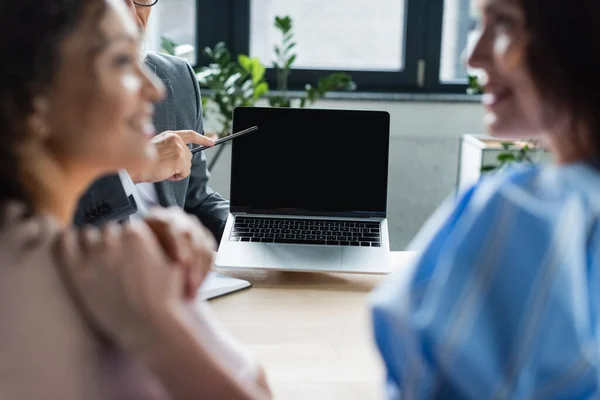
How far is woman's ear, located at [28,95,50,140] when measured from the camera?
0.57 metres

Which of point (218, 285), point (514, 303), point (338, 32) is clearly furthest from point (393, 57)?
point (514, 303)

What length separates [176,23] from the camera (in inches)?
113

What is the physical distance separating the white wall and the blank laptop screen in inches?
52.6

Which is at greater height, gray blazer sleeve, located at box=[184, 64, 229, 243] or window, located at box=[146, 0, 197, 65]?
window, located at box=[146, 0, 197, 65]

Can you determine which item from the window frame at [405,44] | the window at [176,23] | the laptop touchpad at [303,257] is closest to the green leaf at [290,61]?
the window frame at [405,44]

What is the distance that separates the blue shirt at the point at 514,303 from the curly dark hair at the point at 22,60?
1.02 ft

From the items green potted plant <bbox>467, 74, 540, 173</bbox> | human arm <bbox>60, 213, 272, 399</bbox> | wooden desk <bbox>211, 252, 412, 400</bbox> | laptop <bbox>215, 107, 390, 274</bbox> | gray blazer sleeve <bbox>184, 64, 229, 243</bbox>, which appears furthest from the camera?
green potted plant <bbox>467, 74, 540, 173</bbox>

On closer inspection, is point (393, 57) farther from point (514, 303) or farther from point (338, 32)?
A: point (514, 303)

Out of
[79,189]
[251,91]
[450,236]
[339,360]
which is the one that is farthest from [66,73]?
[251,91]

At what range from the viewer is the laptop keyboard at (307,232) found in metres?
1.32

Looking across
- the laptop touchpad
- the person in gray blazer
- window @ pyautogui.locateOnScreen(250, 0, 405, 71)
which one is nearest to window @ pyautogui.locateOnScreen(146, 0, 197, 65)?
window @ pyautogui.locateOnScreen(250, 0, 405, 71)

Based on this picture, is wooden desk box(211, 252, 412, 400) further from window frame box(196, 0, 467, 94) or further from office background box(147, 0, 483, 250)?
window frame box(196, 0, 467, 94)

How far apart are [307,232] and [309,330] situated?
356 millimetres

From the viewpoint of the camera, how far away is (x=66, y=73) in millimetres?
575
